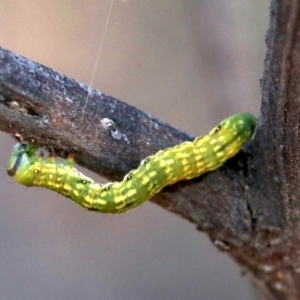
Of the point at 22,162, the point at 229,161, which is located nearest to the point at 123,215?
the point at 229,161

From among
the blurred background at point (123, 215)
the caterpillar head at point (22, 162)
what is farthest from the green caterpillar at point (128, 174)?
the blurred background at point (123, 215)

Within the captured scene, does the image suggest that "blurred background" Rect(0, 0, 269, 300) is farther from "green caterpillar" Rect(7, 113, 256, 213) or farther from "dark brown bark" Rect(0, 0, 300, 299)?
"green caterpillar" Rect(7, 113, 256, 213)

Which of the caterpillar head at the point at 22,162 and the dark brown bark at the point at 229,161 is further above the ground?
the dark brown bark at the point at 229,161

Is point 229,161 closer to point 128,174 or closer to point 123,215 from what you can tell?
point 128,174

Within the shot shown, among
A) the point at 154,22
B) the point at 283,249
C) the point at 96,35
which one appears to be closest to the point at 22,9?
the point at 96,35

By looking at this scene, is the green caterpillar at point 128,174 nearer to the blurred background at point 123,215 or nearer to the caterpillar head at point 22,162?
the caterpillar head at point 22,162
